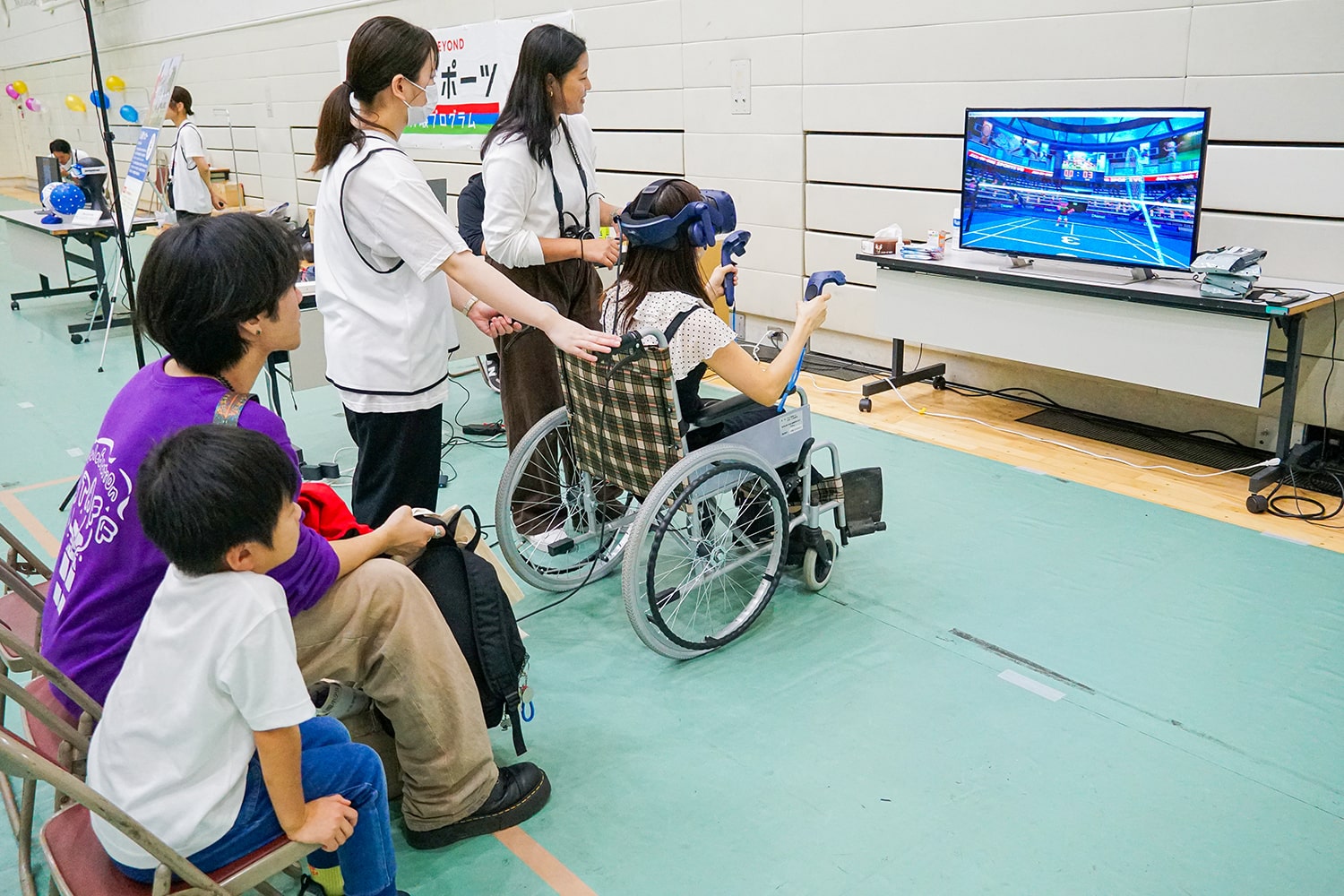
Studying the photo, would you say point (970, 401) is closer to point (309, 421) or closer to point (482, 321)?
point (482, 321)

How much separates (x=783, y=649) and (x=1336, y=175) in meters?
2.45

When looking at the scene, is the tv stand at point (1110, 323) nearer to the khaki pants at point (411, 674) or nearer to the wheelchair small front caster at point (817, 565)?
the wheelchair small front caster at point (817, 565)

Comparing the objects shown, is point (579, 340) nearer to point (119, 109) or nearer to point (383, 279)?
point (383, 279)

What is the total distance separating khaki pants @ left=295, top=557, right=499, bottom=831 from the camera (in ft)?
5.53

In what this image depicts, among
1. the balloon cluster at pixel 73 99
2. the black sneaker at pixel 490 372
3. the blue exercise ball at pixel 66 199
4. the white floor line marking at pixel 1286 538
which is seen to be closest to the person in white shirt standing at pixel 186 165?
the blue exercise ball at pixel 66 199

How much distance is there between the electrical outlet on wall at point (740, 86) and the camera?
528cm

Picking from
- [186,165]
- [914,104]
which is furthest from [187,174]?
[914,104]

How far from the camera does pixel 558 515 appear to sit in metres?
3.08

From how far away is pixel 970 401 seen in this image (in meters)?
4.61

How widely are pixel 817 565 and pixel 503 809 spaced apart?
3.91 feet

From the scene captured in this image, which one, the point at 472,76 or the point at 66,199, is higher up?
the point at 472,76

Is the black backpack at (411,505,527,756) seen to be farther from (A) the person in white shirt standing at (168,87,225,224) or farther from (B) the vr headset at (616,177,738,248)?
(A) the person in white shirt standing at (168,87,225,224)

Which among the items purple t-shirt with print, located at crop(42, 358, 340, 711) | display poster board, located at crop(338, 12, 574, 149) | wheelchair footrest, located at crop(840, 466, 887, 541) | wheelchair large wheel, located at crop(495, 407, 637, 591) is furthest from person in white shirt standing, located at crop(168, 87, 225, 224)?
purple t-shirt with print, located at crop(42, 358, 340, 711)

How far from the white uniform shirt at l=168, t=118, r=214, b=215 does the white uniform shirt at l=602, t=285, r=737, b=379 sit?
477 cm
